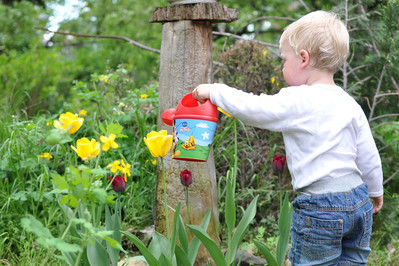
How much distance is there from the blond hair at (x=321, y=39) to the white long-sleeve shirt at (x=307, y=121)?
11cm

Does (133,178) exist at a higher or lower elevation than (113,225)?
lower

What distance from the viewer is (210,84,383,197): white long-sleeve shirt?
1794 mm

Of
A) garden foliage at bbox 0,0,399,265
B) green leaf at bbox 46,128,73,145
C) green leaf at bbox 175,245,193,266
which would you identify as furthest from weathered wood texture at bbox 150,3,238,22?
green leaf at bbox 46,128,73,145

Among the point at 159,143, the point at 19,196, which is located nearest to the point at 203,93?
the point at 159,143

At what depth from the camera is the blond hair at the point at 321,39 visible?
1.86 m

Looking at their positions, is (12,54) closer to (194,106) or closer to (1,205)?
(1,205)

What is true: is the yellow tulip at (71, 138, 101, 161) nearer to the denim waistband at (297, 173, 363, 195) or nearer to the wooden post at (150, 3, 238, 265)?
the denim waistband at (297, 173, 363, 195)

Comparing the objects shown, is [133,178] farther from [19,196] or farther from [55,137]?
[55,137]

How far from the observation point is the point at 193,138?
1902 mm

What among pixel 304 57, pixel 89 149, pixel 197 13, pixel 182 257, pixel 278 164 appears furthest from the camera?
pixel 197 13

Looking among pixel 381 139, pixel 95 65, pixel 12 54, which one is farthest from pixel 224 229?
pixel 95 65

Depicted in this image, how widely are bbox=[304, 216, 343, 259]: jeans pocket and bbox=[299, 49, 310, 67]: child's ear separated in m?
0.59

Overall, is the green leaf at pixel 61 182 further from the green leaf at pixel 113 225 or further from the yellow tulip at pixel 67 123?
the green leaf at pixel 113 225

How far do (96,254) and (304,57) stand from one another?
1.13m
